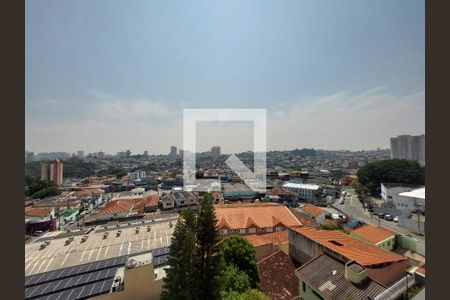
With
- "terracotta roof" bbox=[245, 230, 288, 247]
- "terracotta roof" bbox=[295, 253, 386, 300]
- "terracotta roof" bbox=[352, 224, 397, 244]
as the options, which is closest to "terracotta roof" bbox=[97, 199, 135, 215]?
"terracotta roof" bbox=[245, 230, 288, 247]

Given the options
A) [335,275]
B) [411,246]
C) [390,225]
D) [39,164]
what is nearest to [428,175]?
→ [335,275]

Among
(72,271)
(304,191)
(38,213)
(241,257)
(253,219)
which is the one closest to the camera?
(72,271)

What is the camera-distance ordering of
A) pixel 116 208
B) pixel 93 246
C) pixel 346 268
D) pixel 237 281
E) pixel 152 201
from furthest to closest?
pixel 152 201 → pixel 116 208 → pixel 93 246 → pixel 237 281 → pixel 346 268

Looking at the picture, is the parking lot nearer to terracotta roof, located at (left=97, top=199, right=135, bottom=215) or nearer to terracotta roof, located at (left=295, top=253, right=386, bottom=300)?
terracotta roof, located at (left=295, top=253, right=386, bottom=300)

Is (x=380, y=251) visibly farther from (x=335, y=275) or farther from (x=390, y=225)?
(x=390, y=225)

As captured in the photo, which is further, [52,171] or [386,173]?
[52,171]

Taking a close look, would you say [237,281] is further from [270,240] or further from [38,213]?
[38,213]

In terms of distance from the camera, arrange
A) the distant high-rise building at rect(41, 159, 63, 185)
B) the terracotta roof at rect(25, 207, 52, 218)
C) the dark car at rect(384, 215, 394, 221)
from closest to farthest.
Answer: the terracotta roof at rect(25, 207, 52, 218)
the dark car at rect(384, 215, 394, 221)
the distant high-rise building at rect(41, 159, 63, 185)

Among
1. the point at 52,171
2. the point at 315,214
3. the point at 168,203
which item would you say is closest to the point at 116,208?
the point at 168,203
